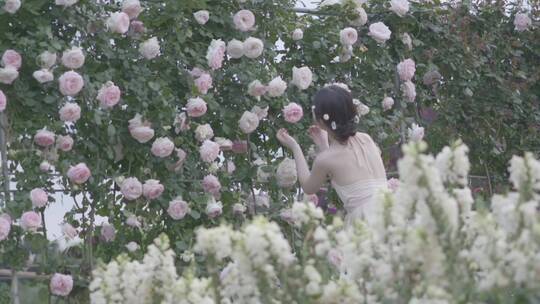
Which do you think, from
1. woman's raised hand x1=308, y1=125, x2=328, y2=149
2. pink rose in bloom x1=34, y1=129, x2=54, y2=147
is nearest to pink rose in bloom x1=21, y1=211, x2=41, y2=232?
pink rose in bloom x1=34, y1=129, x2=54, y2=147

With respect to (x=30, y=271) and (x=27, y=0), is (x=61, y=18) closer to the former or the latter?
(x=27, y=0)

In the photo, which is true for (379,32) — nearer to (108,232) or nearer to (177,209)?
(177,209)

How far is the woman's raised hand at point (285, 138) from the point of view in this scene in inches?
165

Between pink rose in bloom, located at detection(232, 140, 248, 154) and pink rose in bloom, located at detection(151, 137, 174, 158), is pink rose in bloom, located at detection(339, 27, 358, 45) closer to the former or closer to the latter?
pink rose in bloom, located at detection(232, 140, 248, 154)

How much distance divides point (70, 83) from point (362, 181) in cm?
118

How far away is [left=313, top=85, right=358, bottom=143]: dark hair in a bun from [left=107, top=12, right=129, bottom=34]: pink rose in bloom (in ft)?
2.66

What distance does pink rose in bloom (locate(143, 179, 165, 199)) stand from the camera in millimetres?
3951

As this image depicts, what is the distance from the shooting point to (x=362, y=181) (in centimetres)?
390

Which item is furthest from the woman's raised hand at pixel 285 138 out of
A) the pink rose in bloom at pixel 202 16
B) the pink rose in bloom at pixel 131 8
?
the pink rose in bloom at pixel 131 8

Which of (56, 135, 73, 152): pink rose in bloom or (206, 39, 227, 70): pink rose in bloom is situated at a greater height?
(206, 39, 227, 70): pink rose in bloom

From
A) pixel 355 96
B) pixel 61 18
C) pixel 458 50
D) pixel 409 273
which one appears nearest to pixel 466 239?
pixel 409 273

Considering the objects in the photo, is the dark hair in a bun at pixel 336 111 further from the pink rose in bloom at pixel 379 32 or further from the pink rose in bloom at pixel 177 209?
the pink rose in bloom at pixel 379 32

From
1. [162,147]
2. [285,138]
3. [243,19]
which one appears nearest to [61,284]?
[162,147]

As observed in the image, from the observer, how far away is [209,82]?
4133 millimetres
